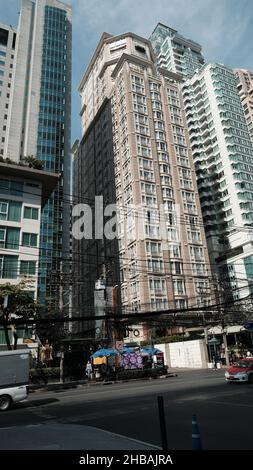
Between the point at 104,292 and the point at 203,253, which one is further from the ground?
the point at 203,253

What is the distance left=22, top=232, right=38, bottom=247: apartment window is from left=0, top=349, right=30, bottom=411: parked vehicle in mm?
20676

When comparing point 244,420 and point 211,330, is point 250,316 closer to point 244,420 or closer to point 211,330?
point 211,330

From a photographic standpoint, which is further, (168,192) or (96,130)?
(96,130)

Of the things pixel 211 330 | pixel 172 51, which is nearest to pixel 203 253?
pixel 211 330

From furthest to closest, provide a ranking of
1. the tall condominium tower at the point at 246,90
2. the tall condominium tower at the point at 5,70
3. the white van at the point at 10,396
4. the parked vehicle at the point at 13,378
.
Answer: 1. the tall condominium tower at the point at 246,90
2. the tall condominium tower at the point at 5,70
3. the parked vehicle at the point at 13,378
4. the white van at the point at 10,396

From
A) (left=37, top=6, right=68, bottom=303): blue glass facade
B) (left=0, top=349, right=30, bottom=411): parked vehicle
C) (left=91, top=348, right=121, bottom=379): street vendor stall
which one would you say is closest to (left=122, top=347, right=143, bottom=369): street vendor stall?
(left=91, top=348, right=121, bottom=379): street vendor stall

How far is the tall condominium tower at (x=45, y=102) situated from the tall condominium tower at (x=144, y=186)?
8.37 meters

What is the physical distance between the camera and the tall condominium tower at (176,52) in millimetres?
129250

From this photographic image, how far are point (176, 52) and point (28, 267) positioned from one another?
123362 mm

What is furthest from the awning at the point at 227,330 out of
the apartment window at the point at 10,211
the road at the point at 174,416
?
the road at the point at 174,416

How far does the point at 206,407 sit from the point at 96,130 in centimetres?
9095

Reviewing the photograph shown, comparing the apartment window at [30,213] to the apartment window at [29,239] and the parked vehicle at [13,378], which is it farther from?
the parked vehicle at [13,378]

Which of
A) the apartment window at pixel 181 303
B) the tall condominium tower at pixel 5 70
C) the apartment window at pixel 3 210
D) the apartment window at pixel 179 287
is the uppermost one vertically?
the tall condominium tower at pixel 5 70

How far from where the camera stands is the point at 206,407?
42.9ft
